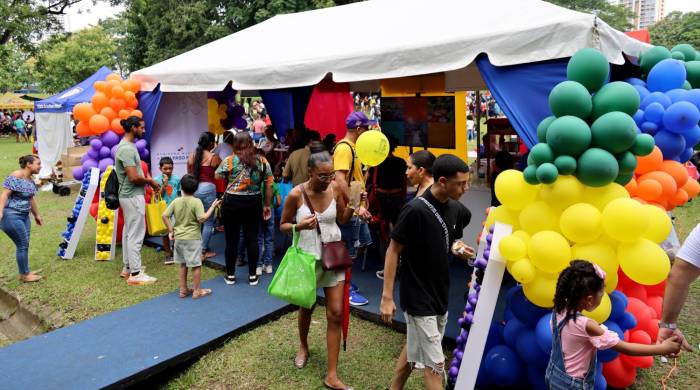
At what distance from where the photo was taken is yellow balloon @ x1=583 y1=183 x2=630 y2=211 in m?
2.99

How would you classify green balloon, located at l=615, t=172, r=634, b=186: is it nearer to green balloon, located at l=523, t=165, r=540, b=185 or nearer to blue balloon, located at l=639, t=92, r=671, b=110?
green balloon, located at l=523, t=165, r=540, b=185

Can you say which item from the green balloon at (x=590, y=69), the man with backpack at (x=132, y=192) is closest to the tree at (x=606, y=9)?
the man with backpack at (x=132, y=192)

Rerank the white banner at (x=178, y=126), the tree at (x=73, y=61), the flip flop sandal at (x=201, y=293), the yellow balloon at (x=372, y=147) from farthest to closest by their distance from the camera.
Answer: the tree at (x=73, y=61), the white banner at (x=178, y=126), the flip flop sandal at (x=201, y=293), the yellow balloon at (x=372, y=147)

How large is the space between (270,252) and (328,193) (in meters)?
2.60

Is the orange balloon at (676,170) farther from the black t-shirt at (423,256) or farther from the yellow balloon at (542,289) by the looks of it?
the black t-shirt at (423,256)

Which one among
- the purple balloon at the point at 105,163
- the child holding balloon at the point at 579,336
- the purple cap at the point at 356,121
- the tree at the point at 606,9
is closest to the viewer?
the child holding balloon at the point at 579,336

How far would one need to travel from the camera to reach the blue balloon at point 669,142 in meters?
3.63

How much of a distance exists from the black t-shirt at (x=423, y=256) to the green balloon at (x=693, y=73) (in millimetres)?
3050

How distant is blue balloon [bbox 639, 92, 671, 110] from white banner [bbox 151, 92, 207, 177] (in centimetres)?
622

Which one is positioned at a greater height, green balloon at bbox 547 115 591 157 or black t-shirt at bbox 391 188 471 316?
green balloon at bbox 547 115 591 157

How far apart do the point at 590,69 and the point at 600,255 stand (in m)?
1.15

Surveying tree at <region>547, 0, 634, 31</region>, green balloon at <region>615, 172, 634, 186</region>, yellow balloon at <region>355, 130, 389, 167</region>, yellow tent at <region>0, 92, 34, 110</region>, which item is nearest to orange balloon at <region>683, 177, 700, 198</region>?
green balloon at <region>615, 172, 634, 186</region>

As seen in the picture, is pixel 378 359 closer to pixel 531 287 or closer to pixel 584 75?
pixel 531 287

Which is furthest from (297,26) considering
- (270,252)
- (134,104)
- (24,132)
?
(24,132)
